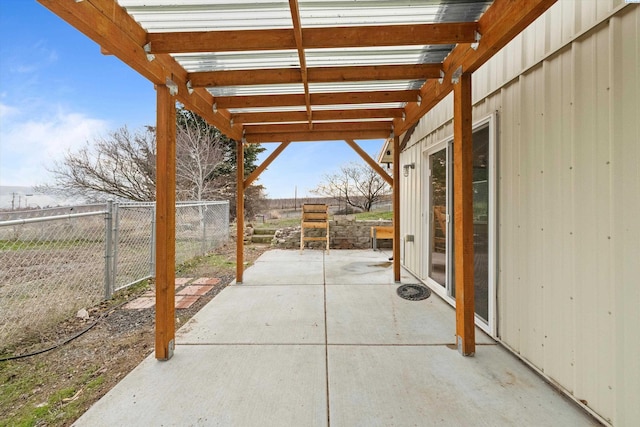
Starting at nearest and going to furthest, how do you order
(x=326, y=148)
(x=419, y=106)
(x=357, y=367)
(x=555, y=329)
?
(x=555, y=329)
(x=357, y=367)
(x=419, y=106)
(x=326, y=148)

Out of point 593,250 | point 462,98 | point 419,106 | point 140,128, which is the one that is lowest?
point 593,250

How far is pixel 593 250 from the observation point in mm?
1694

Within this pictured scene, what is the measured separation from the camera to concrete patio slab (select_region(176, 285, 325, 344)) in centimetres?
273

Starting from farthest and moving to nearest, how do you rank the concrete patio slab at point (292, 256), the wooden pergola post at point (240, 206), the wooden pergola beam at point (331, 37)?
the concrete patio slab at point (292, 256), the wooden pergola post at point (240, 206), the wooden pergola beam at point (331, 37)

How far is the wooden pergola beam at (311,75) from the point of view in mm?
2746

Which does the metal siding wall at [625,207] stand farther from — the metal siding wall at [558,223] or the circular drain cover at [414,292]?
the circular drain cover at [414,292]

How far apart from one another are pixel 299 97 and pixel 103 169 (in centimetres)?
1012

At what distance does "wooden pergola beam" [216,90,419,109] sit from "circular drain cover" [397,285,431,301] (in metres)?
2.38

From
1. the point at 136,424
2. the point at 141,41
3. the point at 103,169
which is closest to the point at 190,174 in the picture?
the point at 103,169

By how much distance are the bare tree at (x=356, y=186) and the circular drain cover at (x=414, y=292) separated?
38.8 ft

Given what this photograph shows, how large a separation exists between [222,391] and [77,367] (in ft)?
4.13

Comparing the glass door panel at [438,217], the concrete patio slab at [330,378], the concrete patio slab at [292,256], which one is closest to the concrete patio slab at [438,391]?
the concrete patio slab at [330,378]

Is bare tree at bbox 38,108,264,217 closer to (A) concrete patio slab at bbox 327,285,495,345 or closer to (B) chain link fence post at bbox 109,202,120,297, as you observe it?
(B) chain link fence post at bbox 109,202,120,297

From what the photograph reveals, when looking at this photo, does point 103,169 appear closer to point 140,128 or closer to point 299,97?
point 140,128
